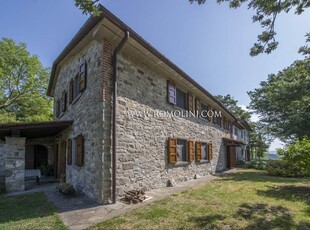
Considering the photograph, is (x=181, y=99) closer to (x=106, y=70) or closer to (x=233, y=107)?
(x=106, y=70)

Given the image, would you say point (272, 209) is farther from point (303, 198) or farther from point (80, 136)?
point (80, 136)

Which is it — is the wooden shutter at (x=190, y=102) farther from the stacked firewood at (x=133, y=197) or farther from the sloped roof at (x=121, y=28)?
the stacked firewood at (x=133, y=197)

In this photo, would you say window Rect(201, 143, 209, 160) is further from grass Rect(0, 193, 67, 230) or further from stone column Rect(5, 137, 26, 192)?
stone column Rect(5, 137, 26, 192)

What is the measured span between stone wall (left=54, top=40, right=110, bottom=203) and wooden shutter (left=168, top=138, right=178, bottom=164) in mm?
3555

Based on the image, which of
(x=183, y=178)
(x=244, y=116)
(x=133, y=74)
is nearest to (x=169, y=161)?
(x=183, y=178)

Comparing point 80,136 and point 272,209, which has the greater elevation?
point 80,136

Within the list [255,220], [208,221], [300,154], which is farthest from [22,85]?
[300,154]

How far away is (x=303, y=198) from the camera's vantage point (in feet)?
21.0

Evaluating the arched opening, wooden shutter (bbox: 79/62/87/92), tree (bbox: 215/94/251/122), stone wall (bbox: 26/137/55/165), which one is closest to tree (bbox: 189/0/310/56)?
wooden shutter (bbox: 79/62/87/92)

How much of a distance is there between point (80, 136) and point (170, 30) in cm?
557

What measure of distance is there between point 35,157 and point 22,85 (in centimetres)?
735

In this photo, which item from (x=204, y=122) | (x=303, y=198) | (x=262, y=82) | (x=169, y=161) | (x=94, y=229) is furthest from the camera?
(x=262, y=82)

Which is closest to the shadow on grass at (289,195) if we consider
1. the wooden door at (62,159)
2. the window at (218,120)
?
the window at (218,120)

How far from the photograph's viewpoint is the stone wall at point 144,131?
6.39 m
